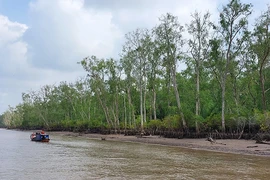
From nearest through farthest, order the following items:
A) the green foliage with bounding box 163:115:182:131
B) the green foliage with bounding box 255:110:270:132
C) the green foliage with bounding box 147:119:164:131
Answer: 1. the green foliage with bounding box 255:110:270:132
2. the green foliage with bounding box 163:115:182:131
3. the green foliage with bounding box 147:119:164:131

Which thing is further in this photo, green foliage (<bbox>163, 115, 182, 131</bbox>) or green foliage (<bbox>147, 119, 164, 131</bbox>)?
green foliage (<bbox>147, 119, 164, 131</bbox>)

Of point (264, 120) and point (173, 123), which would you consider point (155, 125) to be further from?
point (264, 120)

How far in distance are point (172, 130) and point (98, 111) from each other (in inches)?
1462

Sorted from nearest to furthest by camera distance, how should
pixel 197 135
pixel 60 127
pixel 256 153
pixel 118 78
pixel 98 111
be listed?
pixel 256 153 < pixel 197 135 < pixel 118 78 < pixel 98 111 < pixel 60 127

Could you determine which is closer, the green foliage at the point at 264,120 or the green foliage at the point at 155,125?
the green foliage at the point at 264,120

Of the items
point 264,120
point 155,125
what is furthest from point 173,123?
point 264,120

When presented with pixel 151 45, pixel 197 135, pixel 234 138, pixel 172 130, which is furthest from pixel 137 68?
pixel 234 138

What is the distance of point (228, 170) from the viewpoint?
17.0m

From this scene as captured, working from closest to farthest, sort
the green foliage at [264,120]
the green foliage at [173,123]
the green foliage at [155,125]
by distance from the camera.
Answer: the green foliage at [264,120], the green foliage at [173,123], the green foliage at [155,125]

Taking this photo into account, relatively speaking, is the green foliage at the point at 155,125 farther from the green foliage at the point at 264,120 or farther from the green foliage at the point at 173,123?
the green foliage at the point at 264,120

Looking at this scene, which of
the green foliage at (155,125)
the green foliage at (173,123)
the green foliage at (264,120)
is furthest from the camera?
the green foliage at (155,125)

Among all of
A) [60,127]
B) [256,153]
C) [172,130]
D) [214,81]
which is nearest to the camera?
[256,153]

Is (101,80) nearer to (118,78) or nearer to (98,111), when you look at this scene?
(118,78)

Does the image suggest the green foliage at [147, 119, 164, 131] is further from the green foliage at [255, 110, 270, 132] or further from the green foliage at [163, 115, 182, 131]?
the green foliage at [255, 110, 270, 132]
